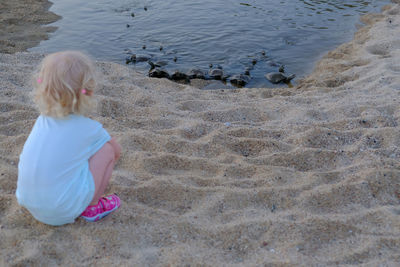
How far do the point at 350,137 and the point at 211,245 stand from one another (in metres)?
2.18

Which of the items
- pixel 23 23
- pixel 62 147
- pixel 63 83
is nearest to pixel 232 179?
pixel 62 147

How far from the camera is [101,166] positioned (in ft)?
9.46

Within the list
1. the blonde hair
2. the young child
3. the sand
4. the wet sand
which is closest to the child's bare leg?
the young child

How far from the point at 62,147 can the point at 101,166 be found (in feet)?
1.02

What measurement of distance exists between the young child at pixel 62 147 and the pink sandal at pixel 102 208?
0.27 ft

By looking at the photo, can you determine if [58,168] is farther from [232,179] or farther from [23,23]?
[23,23]

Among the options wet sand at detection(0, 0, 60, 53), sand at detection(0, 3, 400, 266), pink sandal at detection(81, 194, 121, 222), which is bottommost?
sand at detection(0, 3, 400, 266)

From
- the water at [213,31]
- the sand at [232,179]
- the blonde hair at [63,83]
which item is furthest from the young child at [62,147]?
the water at [213,31]

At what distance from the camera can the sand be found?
2709 millimetres

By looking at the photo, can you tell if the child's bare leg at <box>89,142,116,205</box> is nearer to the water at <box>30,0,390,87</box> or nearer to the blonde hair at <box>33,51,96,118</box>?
the blonde hair at <box>33,51,96,118</box>

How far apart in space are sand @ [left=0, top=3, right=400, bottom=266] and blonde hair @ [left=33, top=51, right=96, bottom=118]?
83cm

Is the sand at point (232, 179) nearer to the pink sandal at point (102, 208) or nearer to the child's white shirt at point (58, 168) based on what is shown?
the pink sandal at point (102, 208)

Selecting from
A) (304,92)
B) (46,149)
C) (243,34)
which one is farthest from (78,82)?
(243,34)

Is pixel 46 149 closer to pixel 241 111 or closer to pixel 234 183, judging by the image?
pixel 234 183
